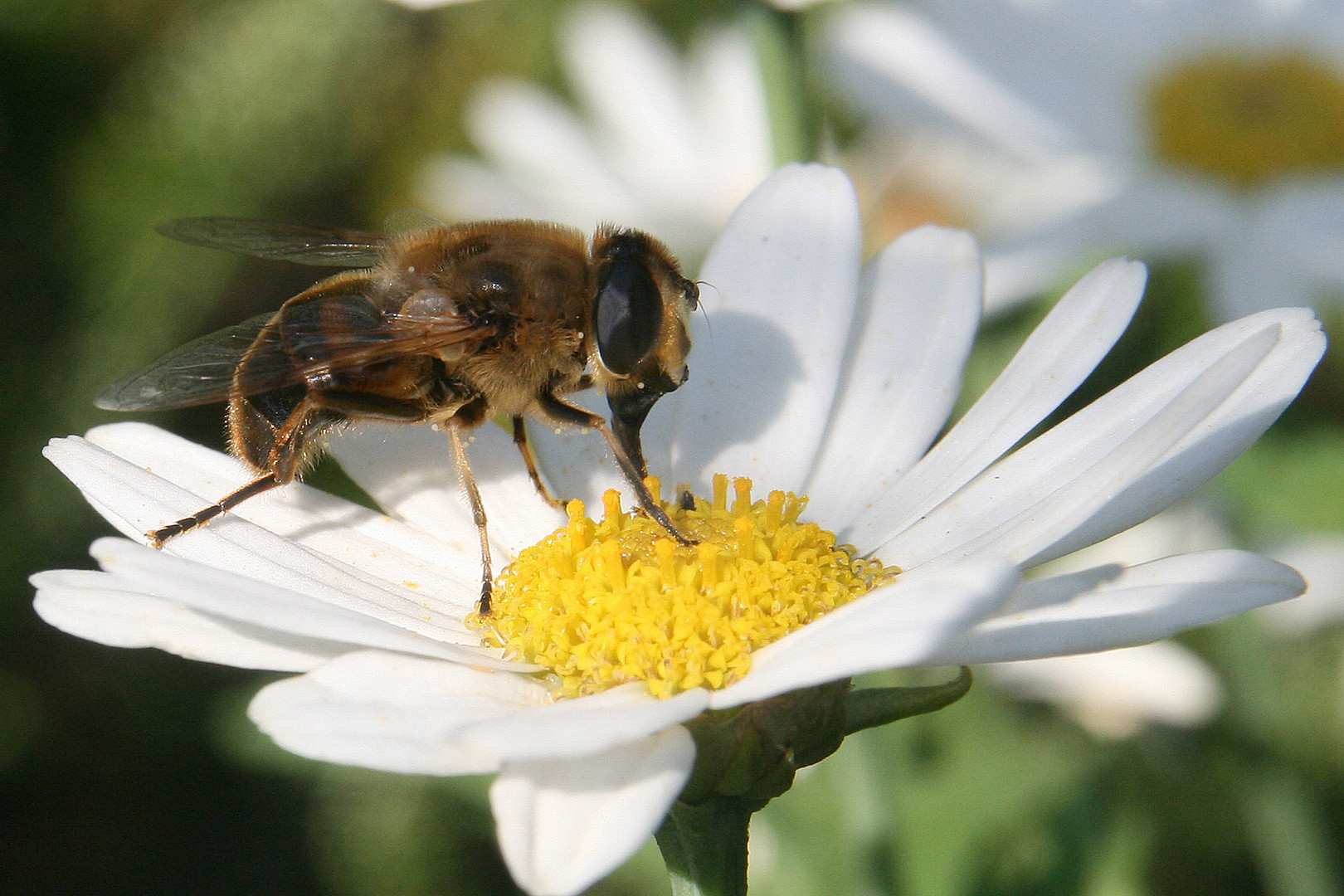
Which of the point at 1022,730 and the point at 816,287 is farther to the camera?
the point at 1022,730

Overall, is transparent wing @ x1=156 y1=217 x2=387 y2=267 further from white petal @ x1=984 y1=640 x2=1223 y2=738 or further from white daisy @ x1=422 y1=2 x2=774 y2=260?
white daisy @ x1=422 y1=2 x2=774 y2=260

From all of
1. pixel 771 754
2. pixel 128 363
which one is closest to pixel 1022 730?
pixel 771 754

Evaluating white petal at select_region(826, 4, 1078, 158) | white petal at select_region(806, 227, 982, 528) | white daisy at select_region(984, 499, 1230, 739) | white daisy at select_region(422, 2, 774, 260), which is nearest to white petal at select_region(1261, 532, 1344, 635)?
white daisy at select_region(984, 499, 1230, 739)

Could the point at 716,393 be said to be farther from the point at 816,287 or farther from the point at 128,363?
the point at 128,363

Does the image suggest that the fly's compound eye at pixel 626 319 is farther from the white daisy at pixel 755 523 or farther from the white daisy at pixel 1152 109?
the white daisy at pixel 1152 109

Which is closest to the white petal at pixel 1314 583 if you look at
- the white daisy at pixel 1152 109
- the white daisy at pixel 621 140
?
the white daisy at pixel 1152 109

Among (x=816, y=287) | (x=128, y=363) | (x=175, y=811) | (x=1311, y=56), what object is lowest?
(x=175, y=811)

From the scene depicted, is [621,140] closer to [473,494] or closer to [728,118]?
[728,118]
